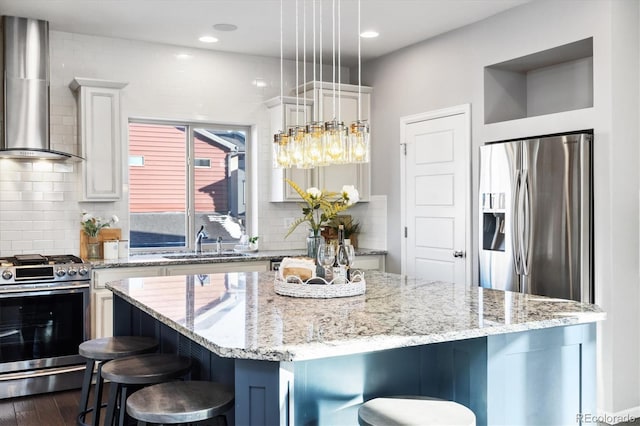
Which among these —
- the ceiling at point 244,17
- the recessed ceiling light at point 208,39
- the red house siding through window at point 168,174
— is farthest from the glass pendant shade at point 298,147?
the red house siding through window at point 168,174

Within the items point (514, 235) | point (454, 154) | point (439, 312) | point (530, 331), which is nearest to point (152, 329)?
point (439, 312)

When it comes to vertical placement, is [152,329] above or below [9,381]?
above

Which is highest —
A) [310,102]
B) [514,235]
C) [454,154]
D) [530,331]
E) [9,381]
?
[310,102]

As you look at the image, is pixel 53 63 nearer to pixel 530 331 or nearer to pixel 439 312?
pixel 439 312

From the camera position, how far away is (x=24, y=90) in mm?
4719

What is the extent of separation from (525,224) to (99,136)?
11.0 ft

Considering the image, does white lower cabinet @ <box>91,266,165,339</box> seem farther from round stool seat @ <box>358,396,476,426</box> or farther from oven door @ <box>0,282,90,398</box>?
round stool seat @ <box>358,396,476,426</box>

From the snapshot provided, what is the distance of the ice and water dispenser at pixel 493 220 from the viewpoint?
14.5 ft

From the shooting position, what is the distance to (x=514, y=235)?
4.30m

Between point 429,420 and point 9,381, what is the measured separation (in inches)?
136

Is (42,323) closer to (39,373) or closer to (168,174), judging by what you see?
(39,373)

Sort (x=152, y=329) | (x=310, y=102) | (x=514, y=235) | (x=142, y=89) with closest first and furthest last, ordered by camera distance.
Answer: (x=152, y=329) → (x=514, y=235) → (x=142, y=89) → (x=310, y=102)

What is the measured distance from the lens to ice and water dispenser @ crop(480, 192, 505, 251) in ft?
14.5

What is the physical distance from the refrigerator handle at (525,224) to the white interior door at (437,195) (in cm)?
80
